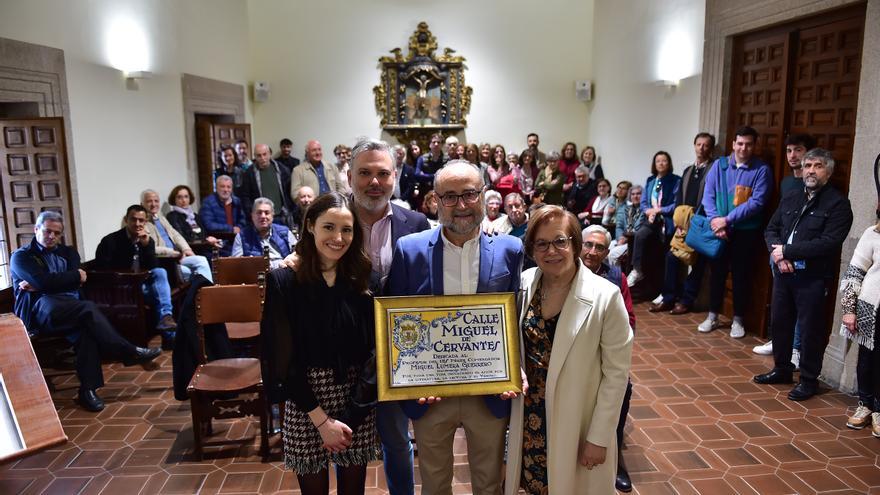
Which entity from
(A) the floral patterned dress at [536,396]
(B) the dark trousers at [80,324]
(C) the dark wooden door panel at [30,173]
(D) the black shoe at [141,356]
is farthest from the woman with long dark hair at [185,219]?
(A) the floral patterned dress at [536,396]

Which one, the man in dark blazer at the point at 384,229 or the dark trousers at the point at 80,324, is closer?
the man in dark blazer at the point at 384,229

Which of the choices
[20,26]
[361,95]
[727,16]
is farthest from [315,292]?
[361,95]

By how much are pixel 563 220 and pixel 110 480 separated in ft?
10.4

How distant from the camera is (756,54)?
6.35 m

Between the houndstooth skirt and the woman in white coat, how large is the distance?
2.07 ft

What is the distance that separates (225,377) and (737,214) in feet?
16.2

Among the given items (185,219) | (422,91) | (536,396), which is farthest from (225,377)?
Result: (422,91)

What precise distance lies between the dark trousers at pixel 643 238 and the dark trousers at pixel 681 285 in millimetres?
320

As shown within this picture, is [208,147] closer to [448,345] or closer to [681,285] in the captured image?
[681,285]

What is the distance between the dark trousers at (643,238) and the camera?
750 centimetres

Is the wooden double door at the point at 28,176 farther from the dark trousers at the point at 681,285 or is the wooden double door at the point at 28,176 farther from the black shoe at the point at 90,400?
the dark trousers at the point at 681,285

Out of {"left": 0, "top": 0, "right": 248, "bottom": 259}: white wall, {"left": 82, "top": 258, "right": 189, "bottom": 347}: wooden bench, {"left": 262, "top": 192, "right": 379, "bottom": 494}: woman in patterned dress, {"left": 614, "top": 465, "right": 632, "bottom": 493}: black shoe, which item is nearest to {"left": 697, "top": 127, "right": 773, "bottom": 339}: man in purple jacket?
{"left": 614, "top": 465, "right": 632, "bottom": 493}: black shoe

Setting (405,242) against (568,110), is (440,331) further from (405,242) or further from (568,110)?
(568,110)

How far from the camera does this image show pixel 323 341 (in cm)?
233
